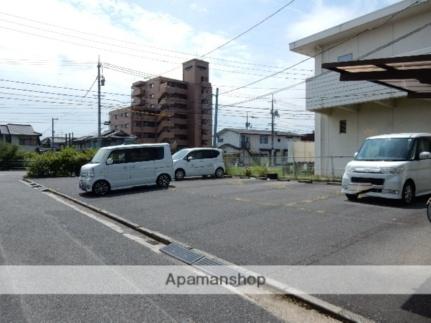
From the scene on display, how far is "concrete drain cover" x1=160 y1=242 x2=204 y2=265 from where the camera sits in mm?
5608

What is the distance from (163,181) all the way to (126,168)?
1.74 metres

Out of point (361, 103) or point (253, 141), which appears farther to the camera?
point (253, 141)

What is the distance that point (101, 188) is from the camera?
1405cm

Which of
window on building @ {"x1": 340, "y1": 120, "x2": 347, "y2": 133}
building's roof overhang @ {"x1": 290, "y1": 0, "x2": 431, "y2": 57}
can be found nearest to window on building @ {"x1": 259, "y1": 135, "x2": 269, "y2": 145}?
building's roof overhang @ {"x1": 290, "y1": 0, "x2": 431, "y2": 57}

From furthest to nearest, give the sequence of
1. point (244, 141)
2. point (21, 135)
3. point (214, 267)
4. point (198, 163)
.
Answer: point (244, 141)
point (21, 135)
point (198, 163)
point (214, 267)

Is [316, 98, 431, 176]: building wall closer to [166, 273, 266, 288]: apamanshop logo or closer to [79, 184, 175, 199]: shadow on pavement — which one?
[79, 184, 175, 199]: shadow on pavement

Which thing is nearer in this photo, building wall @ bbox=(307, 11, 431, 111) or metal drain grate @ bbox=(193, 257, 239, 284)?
metal drain grate @ bbox=(193, 257, 239, 284)

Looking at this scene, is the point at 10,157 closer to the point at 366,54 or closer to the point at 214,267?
the point at 366,54

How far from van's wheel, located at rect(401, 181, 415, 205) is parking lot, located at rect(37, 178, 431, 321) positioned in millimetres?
215

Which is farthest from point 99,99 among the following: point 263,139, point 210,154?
point 263,139

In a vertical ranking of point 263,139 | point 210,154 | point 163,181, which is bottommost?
point 163,181

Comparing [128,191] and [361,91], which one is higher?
[361,91]

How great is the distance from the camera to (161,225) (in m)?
8.03

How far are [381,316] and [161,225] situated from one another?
17.3 ft
